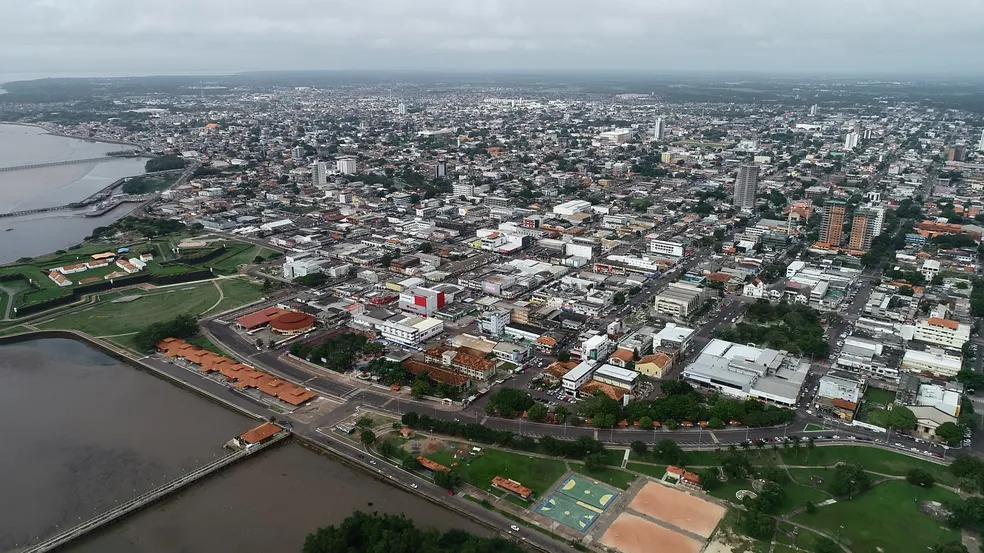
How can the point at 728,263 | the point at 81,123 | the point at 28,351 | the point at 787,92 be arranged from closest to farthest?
1. the point at 28,351
2. the point at 728,263
3. the point at 81,123
4. the point at 787,92

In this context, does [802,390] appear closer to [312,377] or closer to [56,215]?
[312,377]

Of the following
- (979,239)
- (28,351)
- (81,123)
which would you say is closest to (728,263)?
(979,239)

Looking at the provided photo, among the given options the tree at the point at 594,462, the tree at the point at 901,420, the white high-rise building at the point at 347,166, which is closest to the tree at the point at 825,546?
the tree at the point at 594,462

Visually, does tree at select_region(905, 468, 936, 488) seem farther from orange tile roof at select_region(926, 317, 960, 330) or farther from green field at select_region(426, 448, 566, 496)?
orange tile roof at select_region(926, 317, 960, 330)

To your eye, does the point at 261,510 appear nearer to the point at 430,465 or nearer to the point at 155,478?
the point at 155,478

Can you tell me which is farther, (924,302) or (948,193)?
(948,193)

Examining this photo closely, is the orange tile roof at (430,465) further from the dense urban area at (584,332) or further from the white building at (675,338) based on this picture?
the white building at (675,338)

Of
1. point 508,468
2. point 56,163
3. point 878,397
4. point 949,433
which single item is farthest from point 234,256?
point 56,163

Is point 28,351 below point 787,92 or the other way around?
below
